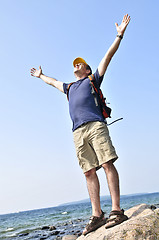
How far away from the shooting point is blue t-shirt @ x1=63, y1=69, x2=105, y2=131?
4.58m

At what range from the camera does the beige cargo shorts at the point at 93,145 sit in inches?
168

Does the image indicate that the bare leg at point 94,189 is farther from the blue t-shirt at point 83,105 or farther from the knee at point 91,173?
the blue t-shirt at point 83,105

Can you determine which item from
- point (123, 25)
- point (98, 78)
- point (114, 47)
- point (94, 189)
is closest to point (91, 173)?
point (94, 189)

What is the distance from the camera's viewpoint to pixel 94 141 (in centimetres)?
442

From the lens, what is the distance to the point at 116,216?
402 centimetres

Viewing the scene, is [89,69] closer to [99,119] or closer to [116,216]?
[99,119]

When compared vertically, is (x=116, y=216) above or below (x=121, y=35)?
below

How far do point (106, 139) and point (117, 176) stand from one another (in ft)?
2.18

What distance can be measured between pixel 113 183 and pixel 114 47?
2459 mm

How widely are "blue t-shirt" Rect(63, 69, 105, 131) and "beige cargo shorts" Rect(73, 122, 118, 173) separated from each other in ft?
0.39

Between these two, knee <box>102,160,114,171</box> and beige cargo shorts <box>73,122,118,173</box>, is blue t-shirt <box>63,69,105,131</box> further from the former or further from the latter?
knee <box>102,160,114,171</box>

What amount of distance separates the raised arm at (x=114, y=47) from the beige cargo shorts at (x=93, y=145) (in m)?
1.07

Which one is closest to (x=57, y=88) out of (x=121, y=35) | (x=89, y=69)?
(x=89, y=69)

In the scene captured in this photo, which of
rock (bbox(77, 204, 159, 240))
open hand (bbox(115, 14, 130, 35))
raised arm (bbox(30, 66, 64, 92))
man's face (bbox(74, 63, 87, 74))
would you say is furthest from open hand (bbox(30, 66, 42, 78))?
rock (bbox(77, 204, 159, 240))
